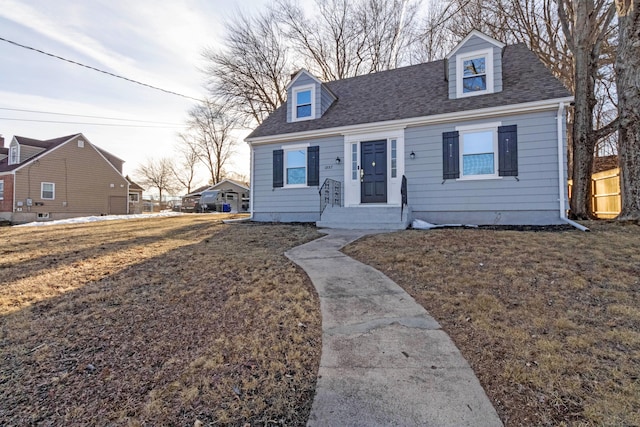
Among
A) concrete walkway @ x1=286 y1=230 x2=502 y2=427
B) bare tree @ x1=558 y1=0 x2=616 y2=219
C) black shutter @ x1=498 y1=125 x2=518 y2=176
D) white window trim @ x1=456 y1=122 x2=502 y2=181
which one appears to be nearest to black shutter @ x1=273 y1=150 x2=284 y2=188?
white window trim @ x1=456 y1=122 x2=502 y2=181

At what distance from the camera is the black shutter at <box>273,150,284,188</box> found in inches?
414

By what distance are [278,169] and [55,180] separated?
1860cm

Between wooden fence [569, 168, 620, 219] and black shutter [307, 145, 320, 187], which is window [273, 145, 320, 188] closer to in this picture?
black shutter [307, 145, 320, 187]

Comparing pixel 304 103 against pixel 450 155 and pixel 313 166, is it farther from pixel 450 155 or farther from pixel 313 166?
pixel 450 155

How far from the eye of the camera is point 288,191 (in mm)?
10461

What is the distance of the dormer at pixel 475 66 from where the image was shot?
8359 millimetres

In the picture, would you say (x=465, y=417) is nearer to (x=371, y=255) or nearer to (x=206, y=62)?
(x=371, y=255)

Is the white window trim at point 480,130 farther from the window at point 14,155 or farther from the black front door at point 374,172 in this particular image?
the window at point 14,155

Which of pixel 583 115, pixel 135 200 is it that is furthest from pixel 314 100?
pixel 135 200

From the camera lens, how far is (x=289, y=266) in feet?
15.5

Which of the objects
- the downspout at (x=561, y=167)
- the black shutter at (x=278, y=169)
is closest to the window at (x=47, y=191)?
the black shutter at (x=278, y=169)

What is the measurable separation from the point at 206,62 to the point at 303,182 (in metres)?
12.5

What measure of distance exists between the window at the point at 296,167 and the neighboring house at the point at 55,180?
18530mm

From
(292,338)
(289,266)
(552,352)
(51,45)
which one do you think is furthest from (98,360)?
(51,45)
